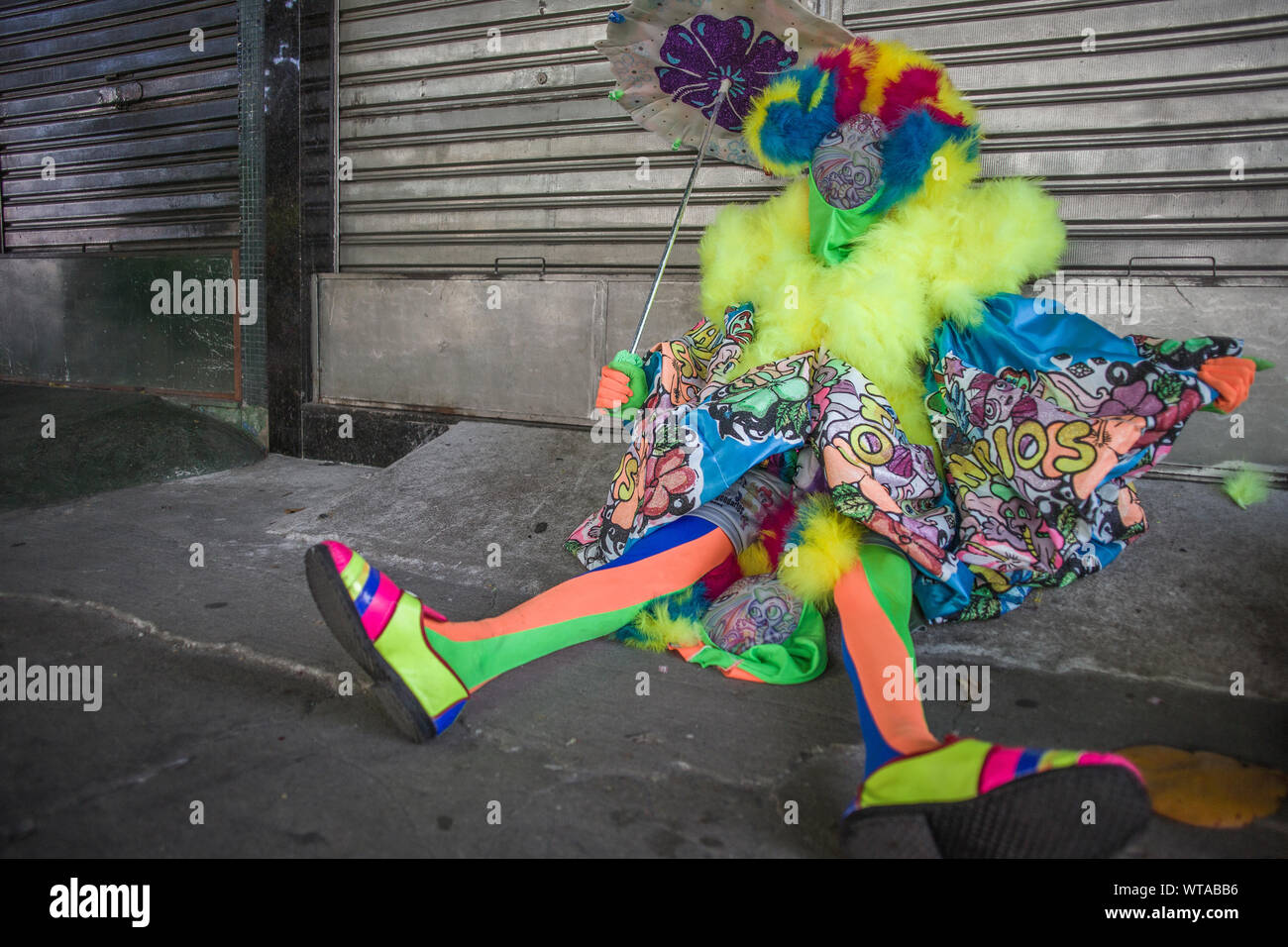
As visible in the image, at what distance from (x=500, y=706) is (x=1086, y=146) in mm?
3345

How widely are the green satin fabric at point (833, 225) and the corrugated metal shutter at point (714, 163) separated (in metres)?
1.59

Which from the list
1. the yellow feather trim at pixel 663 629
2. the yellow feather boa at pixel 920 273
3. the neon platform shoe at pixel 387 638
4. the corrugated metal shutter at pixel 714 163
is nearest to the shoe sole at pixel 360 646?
the neon platform shoe at pixel 387 638

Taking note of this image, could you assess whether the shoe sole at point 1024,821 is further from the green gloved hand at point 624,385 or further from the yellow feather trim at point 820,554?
the green gloved hand at point 624,385

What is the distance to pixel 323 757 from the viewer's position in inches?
71.4

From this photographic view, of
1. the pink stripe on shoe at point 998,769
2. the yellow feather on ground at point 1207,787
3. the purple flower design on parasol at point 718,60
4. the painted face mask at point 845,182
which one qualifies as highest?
the purple flower design on parasol at point 718,60

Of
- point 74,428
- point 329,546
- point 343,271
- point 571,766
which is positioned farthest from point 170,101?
point 571,766

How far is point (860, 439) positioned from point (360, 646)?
135 cm

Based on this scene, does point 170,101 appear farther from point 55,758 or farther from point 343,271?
point 55,758

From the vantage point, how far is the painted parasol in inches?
96.1

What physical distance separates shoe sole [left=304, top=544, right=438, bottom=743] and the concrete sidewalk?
9 cm

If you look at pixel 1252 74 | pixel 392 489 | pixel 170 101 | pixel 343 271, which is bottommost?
pixel 392 489

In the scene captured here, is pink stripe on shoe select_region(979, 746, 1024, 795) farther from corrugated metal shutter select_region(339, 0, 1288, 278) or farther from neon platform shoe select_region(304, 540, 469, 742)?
corrugated metal shutter select_region(339, 0, 1288, 278)

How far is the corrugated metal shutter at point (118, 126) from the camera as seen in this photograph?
223 inches

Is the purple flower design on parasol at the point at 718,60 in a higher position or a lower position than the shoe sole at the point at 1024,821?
higher
